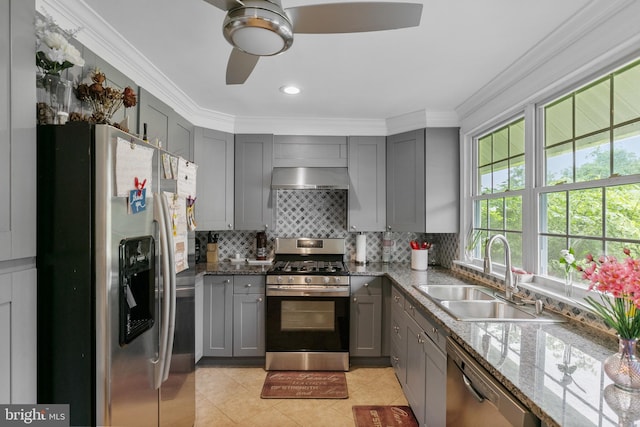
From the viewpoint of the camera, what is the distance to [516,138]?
2.43 m

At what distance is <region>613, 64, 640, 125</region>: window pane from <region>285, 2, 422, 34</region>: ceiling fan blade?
43.5 inches

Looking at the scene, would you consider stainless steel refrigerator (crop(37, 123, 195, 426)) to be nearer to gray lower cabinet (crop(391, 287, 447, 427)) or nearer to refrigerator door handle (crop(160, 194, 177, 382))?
refrigerator door handle (crop(160, 194, 177, 382))

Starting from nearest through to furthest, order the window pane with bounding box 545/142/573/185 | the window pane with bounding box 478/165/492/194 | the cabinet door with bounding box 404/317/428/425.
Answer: the window pane with bounding box 545/142/573/185, the cabinet door with bounding box 404/317/428/425, the window pane with bounding box 478/165/492/194

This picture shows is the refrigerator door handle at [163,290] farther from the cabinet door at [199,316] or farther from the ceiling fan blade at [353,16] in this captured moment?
the cabinet door at [199,316]

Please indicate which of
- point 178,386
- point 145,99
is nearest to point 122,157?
point 145,99

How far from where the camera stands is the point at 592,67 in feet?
5.42

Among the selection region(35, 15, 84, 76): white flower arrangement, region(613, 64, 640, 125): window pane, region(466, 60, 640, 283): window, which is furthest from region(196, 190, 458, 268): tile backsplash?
region(35, 15, 84, 76): white flower arrangement

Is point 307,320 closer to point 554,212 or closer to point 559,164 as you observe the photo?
point 554,212

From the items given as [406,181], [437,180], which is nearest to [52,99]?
[406,181]

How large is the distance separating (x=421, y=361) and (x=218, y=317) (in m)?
1.90

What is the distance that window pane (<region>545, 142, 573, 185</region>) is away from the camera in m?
1.90

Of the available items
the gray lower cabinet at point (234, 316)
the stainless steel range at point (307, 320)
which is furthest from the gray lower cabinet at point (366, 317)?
the gray lower cabinet at point (234, 316)

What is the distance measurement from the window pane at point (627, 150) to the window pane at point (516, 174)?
743mm

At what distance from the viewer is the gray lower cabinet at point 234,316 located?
3100 mm
